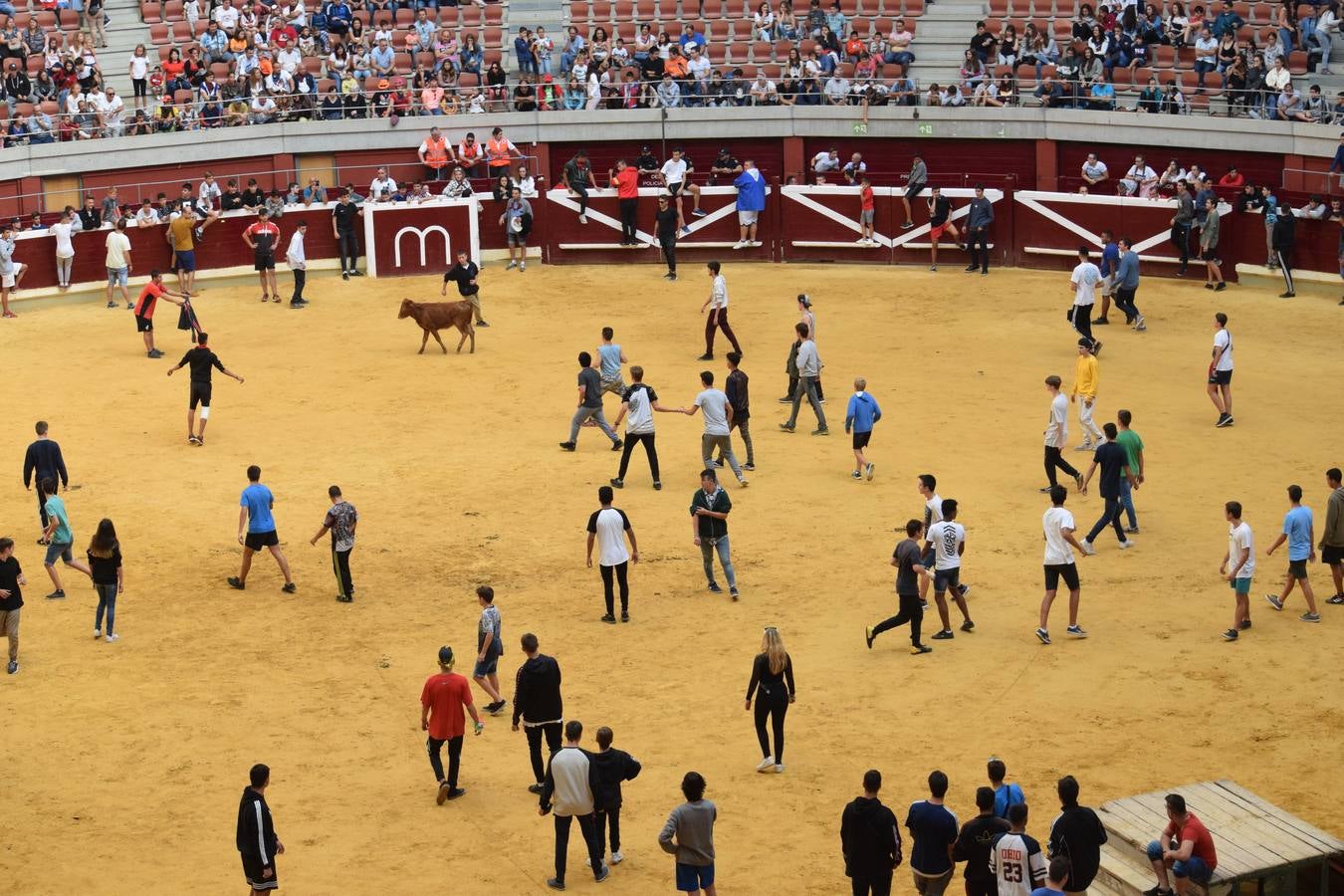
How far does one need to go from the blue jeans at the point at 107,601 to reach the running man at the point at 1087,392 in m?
12.7

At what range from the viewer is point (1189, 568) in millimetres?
22297

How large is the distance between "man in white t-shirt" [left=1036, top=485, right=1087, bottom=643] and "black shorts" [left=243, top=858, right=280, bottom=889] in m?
8.88

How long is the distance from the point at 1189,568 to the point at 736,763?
7.38 meters

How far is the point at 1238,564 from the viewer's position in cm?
1970

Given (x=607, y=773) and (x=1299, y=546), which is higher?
(x=1299, y=546)

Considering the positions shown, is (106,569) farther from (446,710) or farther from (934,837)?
(934,837)

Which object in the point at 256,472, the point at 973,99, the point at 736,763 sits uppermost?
the point at 973,99

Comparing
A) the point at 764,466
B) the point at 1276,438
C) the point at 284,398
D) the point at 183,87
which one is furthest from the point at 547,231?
the point at 1276,438

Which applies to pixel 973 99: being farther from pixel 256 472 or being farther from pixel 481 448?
pixel 256 472

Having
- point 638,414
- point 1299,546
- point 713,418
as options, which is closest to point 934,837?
point 1299,546

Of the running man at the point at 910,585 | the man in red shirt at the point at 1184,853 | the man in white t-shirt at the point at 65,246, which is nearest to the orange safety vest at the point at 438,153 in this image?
the man in white t-shirt at the point at 65,246

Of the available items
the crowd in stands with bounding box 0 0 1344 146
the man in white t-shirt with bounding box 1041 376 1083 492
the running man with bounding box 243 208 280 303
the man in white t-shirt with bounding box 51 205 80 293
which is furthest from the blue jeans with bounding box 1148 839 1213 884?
the man in white t-shirt with bounding box 51 205 80 293

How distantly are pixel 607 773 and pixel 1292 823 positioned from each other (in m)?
5.17

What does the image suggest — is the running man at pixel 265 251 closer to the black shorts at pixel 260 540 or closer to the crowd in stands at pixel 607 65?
the crowd in stands at pixel 607 65
